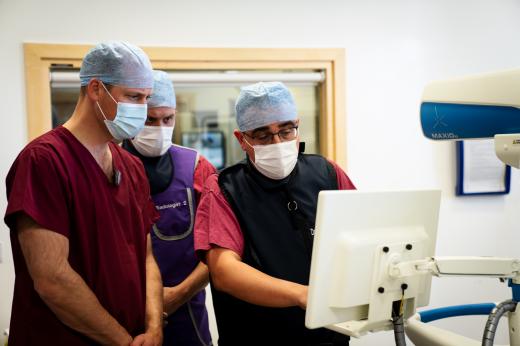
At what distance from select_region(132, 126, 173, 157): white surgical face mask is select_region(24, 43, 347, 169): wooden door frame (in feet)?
2.30

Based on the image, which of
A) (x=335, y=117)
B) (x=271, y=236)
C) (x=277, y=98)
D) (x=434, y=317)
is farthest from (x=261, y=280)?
(x=335, y=117)

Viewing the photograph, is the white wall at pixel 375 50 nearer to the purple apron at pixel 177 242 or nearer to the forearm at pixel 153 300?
the purple apron at pixel 177 242

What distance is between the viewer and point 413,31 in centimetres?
251

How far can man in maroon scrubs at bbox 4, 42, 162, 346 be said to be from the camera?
112 cm

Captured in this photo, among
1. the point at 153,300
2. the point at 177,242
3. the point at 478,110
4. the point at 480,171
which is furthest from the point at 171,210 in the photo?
the point at 480,171

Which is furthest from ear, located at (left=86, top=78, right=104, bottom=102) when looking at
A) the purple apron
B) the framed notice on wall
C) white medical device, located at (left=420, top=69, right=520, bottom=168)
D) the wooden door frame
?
the framed notice on wall

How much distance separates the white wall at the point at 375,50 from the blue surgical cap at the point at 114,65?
39.3 inches

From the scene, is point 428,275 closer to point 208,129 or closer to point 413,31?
point 413,31

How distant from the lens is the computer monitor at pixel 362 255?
0.89 meters

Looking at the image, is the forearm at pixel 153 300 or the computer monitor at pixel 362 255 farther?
the forearm at pixel 153 300

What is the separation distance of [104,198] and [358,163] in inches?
61.1

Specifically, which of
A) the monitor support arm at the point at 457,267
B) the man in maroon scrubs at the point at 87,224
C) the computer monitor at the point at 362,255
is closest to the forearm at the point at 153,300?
the man in maroon scrubs at the point at 87,224

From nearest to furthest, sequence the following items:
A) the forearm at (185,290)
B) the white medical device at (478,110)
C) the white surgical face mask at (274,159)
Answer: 1. the white medical device at (478,110)
2. the white surgical face mask at (274,159)
3. the forearm at (185,290)

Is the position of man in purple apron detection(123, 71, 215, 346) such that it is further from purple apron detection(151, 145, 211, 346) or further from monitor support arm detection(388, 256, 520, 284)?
monitor support arm detection(388, 256, 520, 284)
